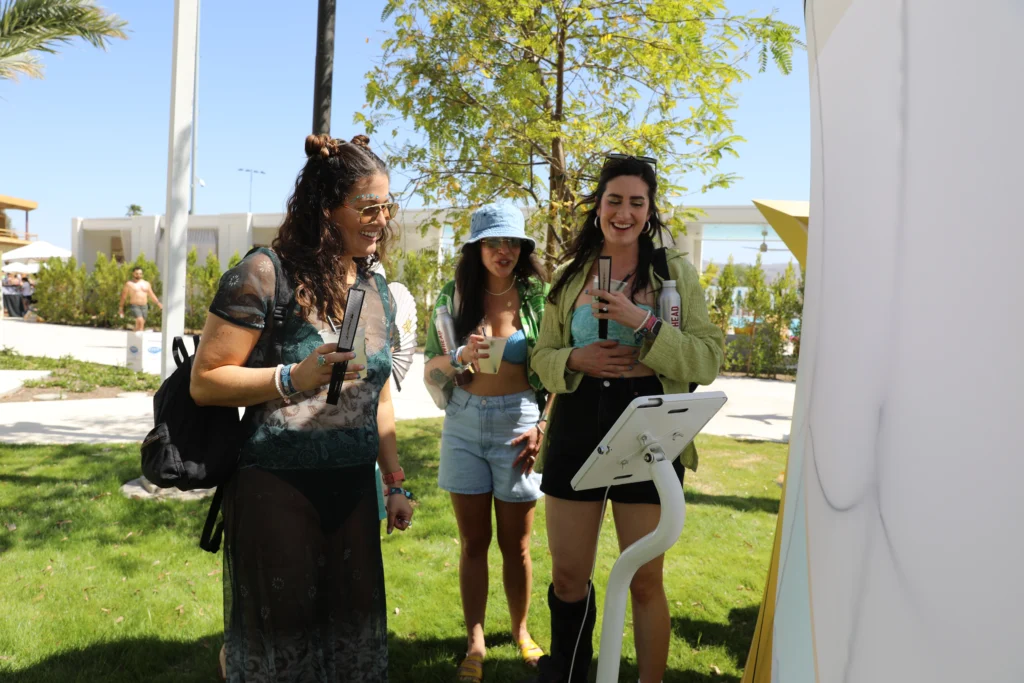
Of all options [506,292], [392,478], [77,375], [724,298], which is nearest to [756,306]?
[724,298]

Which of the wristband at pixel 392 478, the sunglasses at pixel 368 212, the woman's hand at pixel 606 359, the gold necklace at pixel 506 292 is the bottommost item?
the wristband at pixel 392 478

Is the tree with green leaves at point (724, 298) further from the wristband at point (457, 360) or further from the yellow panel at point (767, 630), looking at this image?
the yellow panel at point (767, 630)

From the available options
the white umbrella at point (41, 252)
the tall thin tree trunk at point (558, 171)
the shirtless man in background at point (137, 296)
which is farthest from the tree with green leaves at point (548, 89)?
the white umbrella at point (41, 252)

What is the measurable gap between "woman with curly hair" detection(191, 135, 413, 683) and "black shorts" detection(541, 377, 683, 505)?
2.37 feet

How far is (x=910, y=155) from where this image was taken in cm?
106

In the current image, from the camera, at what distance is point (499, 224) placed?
3.19 meters

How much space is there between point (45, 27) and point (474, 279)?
1231 cm

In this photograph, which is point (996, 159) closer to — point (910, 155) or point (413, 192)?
point (910, 155)

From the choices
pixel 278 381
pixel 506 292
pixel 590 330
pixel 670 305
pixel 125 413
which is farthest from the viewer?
pixel 125 413

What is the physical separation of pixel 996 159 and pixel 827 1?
0.79 metres

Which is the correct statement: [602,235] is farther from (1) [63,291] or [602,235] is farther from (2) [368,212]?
(1) [63,291]

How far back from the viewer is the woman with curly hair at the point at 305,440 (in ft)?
6.66

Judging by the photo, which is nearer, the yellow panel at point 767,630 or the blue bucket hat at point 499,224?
the yellow panel at point 767,630

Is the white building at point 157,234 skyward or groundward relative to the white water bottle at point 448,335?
skyward
